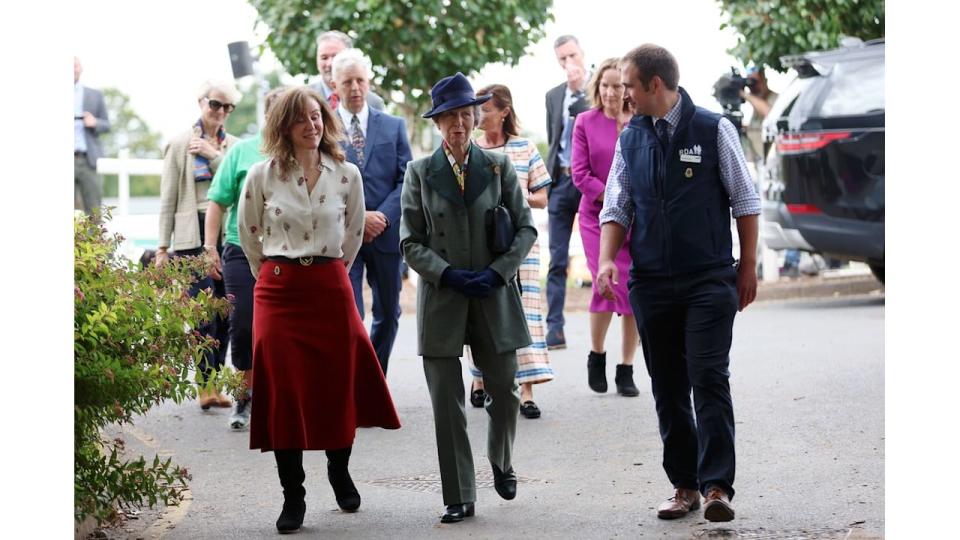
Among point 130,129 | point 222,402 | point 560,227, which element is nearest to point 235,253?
point 222,402

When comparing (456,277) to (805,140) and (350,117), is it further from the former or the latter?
(805,140)

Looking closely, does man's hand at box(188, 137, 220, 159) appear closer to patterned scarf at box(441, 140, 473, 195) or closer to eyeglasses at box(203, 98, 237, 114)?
eyeglasses at box(203, 98, 237, 114)

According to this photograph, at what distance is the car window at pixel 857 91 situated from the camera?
49.8 feet

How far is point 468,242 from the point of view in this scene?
699cm

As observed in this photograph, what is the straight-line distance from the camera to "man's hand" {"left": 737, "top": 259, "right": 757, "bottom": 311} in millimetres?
6500

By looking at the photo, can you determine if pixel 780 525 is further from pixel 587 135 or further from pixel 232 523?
pixel 587 135

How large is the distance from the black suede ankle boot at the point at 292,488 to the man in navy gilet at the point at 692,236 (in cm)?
143

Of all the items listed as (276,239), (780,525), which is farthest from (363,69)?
(780,525)

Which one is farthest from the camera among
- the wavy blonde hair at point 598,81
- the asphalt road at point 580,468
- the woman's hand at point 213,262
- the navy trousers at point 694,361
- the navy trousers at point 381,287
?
the wavy blonde hair at point 598,81

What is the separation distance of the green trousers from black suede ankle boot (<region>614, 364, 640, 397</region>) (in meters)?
3.20

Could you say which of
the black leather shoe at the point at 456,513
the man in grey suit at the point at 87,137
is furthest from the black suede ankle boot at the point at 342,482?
the man in grey suit at the point at 87,137

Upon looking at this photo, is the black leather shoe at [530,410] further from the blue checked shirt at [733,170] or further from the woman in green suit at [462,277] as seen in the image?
the blue checked shirt at [733,170]

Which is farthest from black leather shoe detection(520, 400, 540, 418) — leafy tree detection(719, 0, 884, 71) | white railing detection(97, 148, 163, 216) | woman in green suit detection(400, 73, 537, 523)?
leafy tree detection(719, 0, 884, 71)
